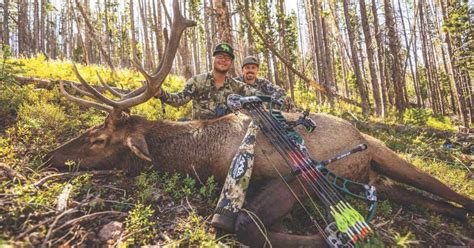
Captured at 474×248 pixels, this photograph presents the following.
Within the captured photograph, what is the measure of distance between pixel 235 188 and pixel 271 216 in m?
0.38

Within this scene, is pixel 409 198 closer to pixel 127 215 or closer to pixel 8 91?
pixel 127 215

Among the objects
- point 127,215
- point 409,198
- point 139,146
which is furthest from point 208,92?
point 409,198

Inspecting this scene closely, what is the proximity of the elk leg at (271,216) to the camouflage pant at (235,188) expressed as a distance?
7 centimetres

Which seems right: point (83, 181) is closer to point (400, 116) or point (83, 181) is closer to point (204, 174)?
point (204, 174)

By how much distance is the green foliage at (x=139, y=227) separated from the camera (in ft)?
7.45

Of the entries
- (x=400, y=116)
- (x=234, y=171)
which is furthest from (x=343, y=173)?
(x=400, y=116)

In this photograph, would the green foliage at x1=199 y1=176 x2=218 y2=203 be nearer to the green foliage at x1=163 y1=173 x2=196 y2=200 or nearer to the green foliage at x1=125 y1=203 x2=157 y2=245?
the green foliage at x1=163 y1=173 x2=196 y2=200

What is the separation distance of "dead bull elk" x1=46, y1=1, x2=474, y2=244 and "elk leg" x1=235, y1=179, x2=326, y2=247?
1.28 feet

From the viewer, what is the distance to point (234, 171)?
2.67 meters

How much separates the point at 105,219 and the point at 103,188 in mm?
560

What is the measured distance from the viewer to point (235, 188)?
101 inches

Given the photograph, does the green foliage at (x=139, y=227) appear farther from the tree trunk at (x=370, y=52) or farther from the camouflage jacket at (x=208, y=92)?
the tree trunk at (x=370, y=52)

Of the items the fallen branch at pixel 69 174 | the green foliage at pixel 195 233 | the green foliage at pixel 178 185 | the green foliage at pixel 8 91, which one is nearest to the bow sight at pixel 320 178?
the green foliage at pixel 195 233

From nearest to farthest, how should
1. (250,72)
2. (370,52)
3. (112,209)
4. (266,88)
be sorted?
1. (112,209)
2. (250,72)
3. (266,88)
4. (370,52)
